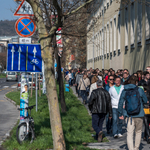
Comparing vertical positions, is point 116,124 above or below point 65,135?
above

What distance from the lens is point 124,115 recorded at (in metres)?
6.95

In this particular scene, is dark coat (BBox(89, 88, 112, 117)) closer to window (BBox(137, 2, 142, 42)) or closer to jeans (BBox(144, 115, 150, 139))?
jeans (BBox(144, 115, 150, 139))

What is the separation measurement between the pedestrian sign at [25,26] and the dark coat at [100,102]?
7.54 feet

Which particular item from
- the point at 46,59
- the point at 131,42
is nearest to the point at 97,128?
the point at 46,59

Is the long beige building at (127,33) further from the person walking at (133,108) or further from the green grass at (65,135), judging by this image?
the person walking at (133,108)

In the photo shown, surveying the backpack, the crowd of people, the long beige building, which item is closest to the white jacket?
the crowd of people

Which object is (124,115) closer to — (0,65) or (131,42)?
(131,42)

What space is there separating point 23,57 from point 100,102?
2294mm

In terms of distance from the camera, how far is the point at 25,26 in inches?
315

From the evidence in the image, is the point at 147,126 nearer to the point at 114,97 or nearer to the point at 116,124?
the point at 116,124

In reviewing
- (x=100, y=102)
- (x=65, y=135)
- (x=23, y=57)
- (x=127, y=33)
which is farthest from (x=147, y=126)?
(x=127, y=33)

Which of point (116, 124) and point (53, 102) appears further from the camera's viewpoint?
point (116, 124)

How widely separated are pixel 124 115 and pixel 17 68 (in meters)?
2.99

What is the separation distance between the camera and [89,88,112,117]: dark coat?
8578mm
